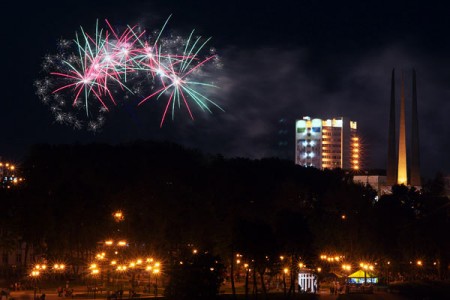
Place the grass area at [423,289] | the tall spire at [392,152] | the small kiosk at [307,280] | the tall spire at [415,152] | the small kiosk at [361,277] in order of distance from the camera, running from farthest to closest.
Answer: the tall spire at [415,152]
the tall spire at [392,152]
the small kiosk at [361,277]
the grass area at [423,289]
the small kiosk at [307,280]

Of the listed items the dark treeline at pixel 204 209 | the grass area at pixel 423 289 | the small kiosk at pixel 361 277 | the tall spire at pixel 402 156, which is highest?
the tall spire at pixel 402 156

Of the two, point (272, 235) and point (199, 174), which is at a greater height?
point (199, 174)

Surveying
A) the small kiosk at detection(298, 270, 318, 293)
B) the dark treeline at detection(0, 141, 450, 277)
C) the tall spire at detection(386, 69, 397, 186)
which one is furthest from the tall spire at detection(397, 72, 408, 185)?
the small kiosk at detection(298, 270, 318, 293)

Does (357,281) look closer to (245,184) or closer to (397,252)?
(397,252)

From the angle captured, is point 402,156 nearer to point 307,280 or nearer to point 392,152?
point 392,152

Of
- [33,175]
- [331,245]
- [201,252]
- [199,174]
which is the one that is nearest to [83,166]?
[33,175]

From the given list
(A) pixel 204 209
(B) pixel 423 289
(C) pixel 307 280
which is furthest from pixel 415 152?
(C) pixel 307 280

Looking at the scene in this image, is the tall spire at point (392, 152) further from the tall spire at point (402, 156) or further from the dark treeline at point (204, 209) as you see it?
the dark treeline at point (204, 209)

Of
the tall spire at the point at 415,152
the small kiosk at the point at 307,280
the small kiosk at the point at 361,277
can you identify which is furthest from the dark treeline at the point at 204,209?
the tall spire at the point at 415,152
